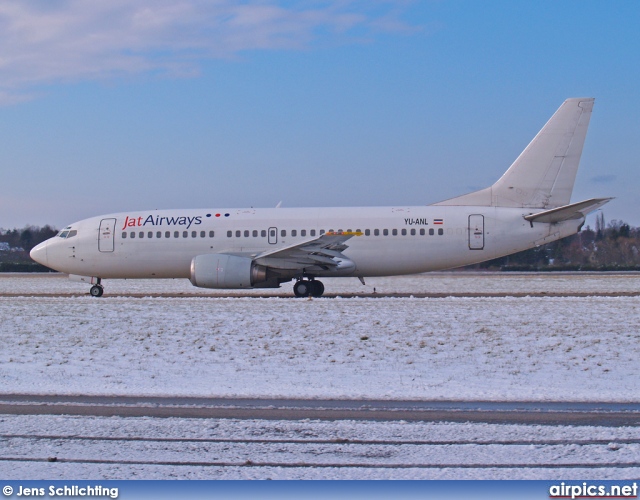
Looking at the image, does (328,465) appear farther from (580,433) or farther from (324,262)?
(324,262)

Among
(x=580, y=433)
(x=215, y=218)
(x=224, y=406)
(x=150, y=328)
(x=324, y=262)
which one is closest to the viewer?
(x=580, y=433)

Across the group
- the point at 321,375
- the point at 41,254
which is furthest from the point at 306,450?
the point at 41,254

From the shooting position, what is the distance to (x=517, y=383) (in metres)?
10.2

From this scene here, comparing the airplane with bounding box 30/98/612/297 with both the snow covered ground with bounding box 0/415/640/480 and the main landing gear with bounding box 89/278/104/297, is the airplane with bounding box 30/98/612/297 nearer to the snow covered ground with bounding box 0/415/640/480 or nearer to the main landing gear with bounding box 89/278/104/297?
the main landing gear with bounding box 89/278/104/297

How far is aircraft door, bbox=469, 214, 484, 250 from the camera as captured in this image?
24.3 meters

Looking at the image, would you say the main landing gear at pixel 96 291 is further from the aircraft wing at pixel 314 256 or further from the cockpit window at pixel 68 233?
the aircraft wing at pixel 314 256

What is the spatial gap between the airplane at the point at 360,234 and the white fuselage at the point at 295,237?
0.12ft

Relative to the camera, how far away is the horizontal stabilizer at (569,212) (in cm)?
2220

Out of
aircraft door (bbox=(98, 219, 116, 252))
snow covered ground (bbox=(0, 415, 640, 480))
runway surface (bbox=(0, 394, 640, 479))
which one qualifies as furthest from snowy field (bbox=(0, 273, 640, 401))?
aircraft door (bbox=(98, 219, 116, 252))

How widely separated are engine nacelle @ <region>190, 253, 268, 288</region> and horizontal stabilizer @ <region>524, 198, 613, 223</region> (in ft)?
31.1

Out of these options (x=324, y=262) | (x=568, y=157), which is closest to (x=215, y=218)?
(x=324, y=262)

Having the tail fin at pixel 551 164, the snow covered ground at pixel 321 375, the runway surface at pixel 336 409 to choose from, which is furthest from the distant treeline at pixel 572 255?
the runway surface at pixel 336 409

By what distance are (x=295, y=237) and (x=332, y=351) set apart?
12970 mm

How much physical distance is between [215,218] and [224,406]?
707 inches
